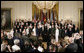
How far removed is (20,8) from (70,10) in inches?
215

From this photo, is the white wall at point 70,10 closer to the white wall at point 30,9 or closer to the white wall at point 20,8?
the white wall at point 30,9

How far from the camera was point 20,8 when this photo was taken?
1812cm

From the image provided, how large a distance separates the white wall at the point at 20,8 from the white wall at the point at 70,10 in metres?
3.49

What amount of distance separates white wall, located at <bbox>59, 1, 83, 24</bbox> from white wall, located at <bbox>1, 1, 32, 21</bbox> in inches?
138

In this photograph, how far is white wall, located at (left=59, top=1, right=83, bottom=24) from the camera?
59.5 feet

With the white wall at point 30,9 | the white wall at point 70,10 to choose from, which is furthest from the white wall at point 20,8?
the white wall at point 70,10

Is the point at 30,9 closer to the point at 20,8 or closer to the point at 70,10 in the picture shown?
the point at 20,8

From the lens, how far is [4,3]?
17984mm

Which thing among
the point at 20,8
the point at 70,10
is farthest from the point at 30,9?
the point at 70,10

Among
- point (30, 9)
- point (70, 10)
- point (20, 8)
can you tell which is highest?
point (20, 8)

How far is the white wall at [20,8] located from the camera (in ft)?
59.0

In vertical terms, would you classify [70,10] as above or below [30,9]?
below

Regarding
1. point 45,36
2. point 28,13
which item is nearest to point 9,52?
point 45,36

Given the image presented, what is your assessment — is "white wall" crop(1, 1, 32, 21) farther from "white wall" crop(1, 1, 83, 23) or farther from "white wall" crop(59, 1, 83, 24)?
"white wall" crop(59, 1, 83, 24)
